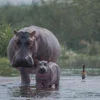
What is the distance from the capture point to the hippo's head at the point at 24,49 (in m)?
15.1

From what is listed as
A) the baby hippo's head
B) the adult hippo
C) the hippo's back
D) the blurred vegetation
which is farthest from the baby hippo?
the blurred vegetation

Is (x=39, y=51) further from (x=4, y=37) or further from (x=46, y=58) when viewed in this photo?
(x=4, y=37)

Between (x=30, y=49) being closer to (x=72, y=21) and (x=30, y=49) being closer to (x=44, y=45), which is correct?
(x=44, y=45)

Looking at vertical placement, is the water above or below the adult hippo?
below

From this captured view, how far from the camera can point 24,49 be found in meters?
15.3

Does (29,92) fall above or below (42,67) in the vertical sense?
below

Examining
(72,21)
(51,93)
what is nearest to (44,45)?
(51,93)

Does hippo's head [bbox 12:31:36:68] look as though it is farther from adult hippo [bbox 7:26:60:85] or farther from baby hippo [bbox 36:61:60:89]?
baby hippo [bbox 36:61:60:89]

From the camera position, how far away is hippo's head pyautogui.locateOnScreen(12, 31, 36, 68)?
1506 cm

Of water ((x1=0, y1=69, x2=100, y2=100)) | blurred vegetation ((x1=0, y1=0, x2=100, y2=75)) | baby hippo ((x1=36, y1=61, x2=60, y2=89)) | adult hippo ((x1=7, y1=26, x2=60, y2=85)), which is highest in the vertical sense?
blurred vegetation ((x1=0, y1=0, x2=100, y2=75))

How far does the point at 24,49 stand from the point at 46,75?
0.88 m

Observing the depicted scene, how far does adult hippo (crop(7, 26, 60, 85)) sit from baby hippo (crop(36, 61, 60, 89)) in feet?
0.84

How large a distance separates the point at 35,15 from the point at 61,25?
31.1ft

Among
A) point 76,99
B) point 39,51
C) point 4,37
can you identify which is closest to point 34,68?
point 39,51
